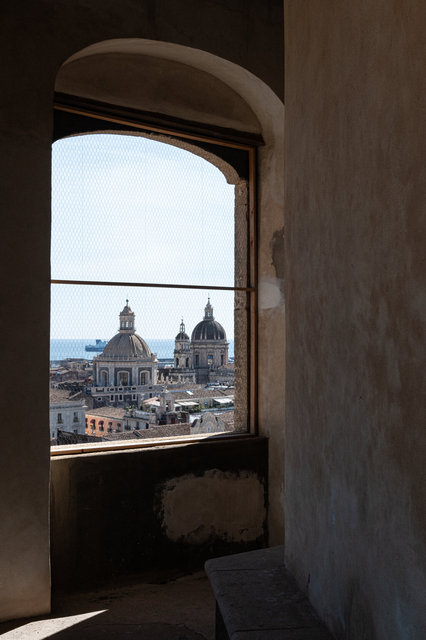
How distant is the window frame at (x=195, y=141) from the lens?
4133 mm

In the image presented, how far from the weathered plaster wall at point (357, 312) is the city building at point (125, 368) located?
103 inches

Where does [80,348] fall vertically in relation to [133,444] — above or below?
above

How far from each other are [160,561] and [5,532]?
1.31 metres

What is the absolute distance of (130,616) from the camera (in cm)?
360

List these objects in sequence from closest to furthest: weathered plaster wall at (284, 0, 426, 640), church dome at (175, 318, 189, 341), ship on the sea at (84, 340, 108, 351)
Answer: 1. weathered plaster wall at (284, 0, 426, 640)
2. ship on the sea at (84, 340, 108, 351)
3. church dome at (175, 318, 189, 341)

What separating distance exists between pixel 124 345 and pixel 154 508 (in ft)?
4.22

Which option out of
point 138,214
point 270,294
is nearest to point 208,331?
point 270,294

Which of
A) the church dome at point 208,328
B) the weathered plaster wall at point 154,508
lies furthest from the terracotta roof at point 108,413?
the church dome at point 208,328

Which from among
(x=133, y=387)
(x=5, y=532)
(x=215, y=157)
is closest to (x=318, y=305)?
(x=5, y=532)

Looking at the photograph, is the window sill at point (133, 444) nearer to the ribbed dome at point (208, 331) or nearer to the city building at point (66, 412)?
the city building at point (66, 412)

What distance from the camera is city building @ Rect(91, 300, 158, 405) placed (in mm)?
4352

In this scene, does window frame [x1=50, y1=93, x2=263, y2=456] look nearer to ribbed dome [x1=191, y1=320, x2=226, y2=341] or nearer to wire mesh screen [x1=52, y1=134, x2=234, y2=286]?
wire mesh screen [x1=52, y1=134, x2=234, y2=286]

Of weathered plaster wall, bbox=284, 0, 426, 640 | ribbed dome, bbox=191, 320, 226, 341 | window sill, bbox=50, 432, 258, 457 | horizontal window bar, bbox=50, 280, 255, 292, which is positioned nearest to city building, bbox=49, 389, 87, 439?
window sill, bbox=50, 432, 258, 457

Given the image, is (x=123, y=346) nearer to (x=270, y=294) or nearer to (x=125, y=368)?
(x=125, y=368)
